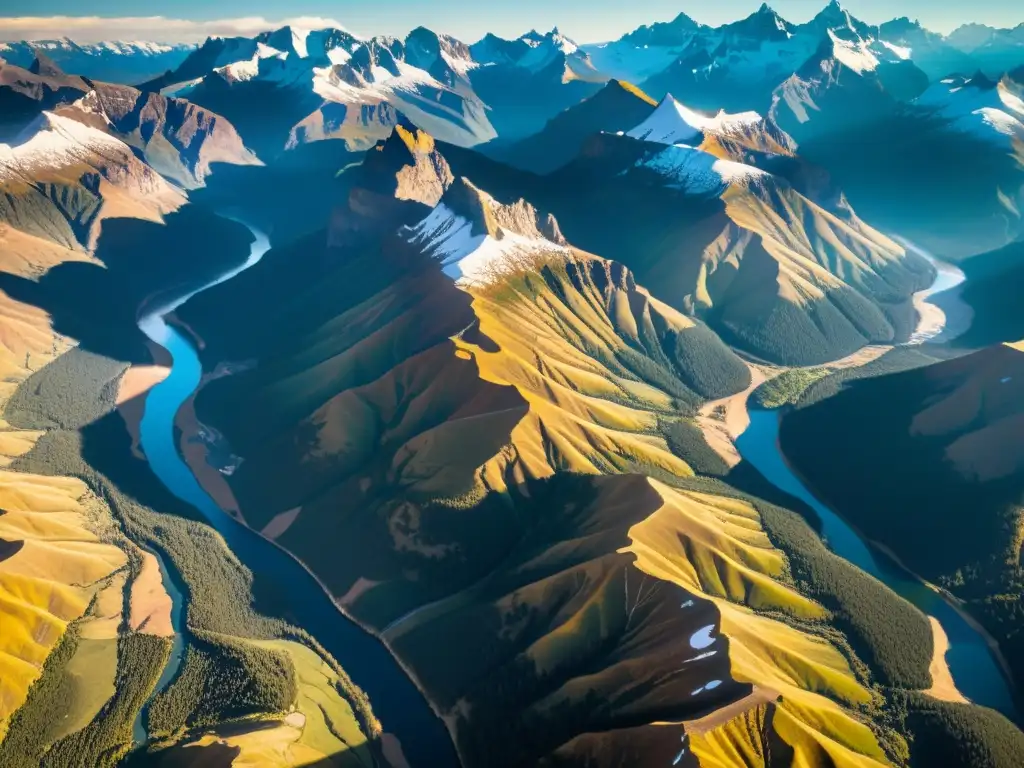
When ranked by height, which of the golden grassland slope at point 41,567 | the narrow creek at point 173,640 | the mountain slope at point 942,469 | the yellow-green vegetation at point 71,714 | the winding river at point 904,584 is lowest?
the winding river at point 904,584

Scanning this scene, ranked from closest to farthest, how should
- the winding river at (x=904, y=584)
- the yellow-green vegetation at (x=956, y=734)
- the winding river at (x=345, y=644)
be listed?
the yellow-green vegetation at (x=956, y=734) → the winding river at (x=345, y=644) → the winding river at (x=904, y=584)

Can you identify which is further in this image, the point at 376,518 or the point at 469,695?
the point at 376,518

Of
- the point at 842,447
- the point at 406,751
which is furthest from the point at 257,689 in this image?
the point at 842,447

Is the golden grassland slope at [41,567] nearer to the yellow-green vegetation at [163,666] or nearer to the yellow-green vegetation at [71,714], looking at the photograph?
the yellow-green vegetation at [163,666]

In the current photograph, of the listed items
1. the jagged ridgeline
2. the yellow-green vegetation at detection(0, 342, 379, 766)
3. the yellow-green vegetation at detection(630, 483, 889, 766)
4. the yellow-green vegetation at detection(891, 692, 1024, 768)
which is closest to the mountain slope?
the jagged ridgeline

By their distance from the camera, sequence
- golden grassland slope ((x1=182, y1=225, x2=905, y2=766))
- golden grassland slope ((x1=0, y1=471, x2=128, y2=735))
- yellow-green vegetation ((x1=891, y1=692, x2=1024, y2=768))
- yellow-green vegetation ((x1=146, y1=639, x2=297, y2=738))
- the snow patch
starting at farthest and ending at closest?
golden grassland slope ((x1=0, y1=471, x2=128, y2=735)), yellow-green vegetation ((x1=146, y1=639, x2=297, y2=738)), golden grassland slope ((x1=182, y1=225, x2=905, y2=766)), the snow patch, yellow-green vegetation ((x1=891, y1=692, x2=1024, y2=768))

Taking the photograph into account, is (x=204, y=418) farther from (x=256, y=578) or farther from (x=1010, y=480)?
(x=1010, y=480)

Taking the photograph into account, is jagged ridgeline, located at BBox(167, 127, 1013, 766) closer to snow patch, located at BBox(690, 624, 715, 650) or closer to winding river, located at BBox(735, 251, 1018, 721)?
snow patch, located at BBox(690, 624, 715, 650)

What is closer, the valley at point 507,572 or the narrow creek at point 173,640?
the valley at point 507,572

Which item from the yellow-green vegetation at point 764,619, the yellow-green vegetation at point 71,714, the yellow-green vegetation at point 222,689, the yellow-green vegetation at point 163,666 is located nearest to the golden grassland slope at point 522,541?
the yellow-green vegetation at point 764,619
